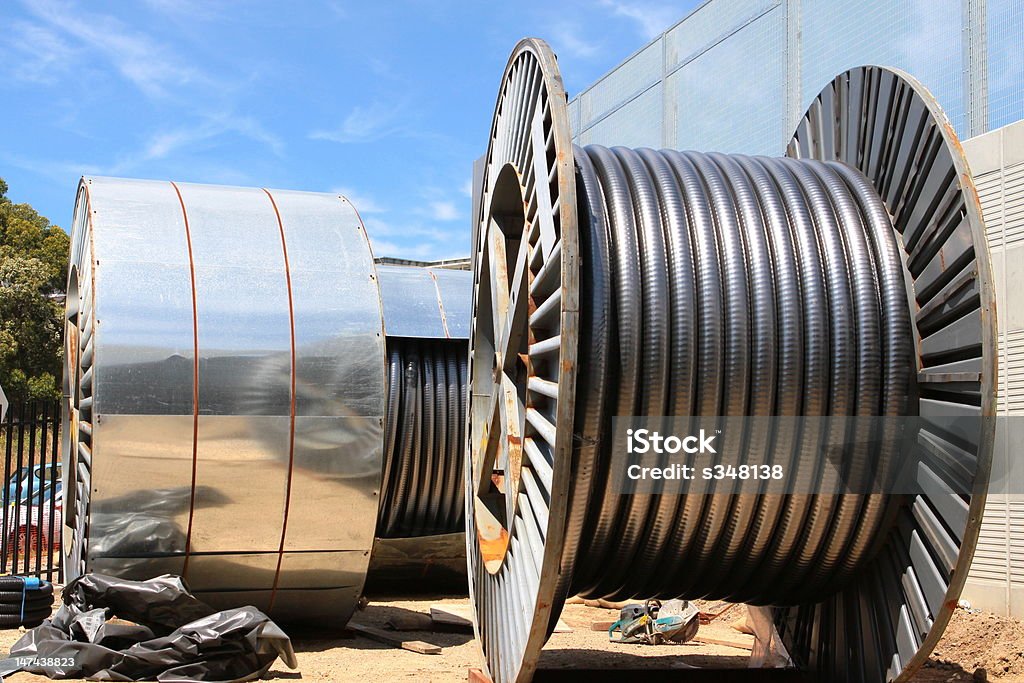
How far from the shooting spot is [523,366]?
586cm

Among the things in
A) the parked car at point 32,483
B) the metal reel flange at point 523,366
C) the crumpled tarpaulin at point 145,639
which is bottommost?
the crumpled tarpaulin at point 145,639

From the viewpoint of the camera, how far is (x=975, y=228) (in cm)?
439

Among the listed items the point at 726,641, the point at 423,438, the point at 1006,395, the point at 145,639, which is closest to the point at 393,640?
the point at 145,639

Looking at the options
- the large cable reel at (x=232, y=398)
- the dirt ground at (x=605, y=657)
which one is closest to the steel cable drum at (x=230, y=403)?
the large cable reel at (x=232, y=398)

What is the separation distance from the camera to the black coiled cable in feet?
32.4

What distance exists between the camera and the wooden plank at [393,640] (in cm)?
746

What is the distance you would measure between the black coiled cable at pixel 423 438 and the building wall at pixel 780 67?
4369mm

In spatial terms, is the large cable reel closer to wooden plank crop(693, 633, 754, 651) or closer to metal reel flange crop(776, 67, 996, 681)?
wooden plank crop(693, 633, 754, 651)

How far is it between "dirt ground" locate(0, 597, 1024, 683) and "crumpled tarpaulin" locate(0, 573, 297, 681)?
0.19 meters

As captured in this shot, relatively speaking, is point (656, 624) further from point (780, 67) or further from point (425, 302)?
point (780, 67)

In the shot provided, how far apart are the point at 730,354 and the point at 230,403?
339cm

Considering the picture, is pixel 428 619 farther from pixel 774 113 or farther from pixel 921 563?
pixel 774 113

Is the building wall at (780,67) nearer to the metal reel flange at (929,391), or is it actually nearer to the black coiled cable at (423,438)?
the metal reel flange at (929,391)

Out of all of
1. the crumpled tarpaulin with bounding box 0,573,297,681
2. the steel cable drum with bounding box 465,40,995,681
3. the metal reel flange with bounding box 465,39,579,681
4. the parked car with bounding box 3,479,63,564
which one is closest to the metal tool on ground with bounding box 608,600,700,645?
the metal reel flange with bounding box 465,39,579,681
